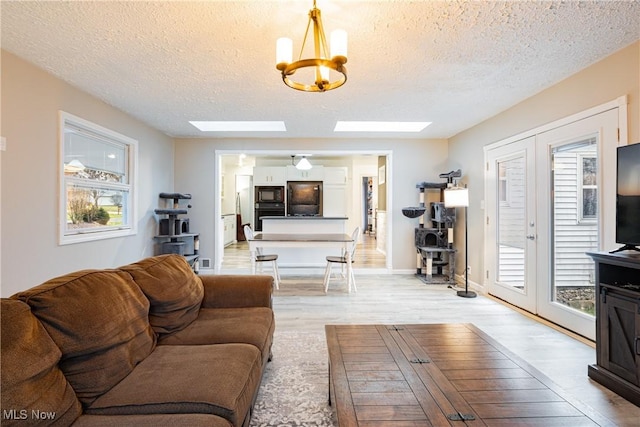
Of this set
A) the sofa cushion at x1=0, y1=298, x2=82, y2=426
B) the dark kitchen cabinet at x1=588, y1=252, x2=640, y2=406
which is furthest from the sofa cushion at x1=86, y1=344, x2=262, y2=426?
the dark kitchen cabinet at x1=588, y1=252, x2=640, y2=406

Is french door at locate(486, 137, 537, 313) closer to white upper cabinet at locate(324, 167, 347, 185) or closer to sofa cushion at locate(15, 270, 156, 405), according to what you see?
sofa cushion at locate(15, 270, 156, 405)

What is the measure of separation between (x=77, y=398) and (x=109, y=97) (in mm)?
3401

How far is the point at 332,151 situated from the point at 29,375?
504 cm

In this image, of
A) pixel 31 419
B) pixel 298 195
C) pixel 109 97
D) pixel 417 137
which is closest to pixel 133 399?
pixel 31 419

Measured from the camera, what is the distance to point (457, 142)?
5316 millimetres

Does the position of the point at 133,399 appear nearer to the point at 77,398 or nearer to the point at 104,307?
the point at 77,398

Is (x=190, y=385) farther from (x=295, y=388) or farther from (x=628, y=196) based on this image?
(x=628, y=196)

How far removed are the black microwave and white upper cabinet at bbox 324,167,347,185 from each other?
1210 millimetres

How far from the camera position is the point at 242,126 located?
199 inches

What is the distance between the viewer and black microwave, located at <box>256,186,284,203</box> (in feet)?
27.5

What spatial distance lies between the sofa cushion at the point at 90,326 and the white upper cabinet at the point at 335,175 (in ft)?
22.8

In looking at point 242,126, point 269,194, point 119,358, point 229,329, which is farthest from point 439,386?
point 269,194

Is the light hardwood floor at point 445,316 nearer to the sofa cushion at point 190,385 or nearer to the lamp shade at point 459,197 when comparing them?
the lamp shade at point 459,197

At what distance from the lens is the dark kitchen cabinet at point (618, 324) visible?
1.91 m
